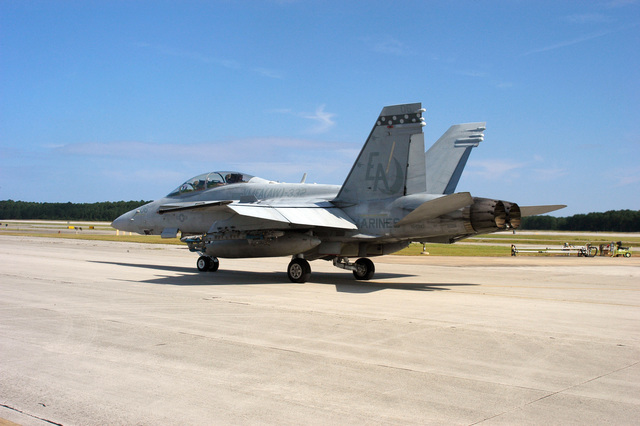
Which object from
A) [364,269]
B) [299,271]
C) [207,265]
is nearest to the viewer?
[299,271]

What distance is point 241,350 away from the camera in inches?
289

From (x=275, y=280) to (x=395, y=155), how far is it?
555 centimetres

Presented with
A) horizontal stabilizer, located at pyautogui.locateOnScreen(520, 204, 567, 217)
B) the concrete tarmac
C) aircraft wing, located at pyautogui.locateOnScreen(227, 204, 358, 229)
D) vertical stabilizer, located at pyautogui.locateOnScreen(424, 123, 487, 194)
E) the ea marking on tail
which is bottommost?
the concrete tarmac

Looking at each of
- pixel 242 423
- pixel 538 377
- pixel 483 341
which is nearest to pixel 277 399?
pixel 242 423

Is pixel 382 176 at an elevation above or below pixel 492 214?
above

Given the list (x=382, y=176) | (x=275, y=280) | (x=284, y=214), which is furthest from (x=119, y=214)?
(x=382, y=176)

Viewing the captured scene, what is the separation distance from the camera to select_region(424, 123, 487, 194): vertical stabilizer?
20.1 meters

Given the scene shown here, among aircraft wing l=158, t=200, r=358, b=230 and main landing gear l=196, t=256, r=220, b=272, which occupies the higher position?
aircraft wing l=158, t=200, r=358, b=230

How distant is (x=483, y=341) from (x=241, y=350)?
3.56 metres

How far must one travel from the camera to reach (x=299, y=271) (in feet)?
53.6

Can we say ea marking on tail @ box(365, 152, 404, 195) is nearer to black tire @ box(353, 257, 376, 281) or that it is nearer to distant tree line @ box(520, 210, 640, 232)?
black tire @ box(353, 257, 376, 281)

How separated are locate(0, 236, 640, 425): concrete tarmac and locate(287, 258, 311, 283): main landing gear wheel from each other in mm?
1915

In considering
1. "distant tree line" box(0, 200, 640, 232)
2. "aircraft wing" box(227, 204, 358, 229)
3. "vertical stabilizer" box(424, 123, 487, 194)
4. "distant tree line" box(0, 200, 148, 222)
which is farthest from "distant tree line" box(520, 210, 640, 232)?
"aircraft wing" box(227, 204, 358, 229)

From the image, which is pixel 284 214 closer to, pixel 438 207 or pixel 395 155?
pixel 395 155
